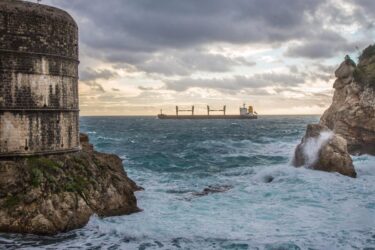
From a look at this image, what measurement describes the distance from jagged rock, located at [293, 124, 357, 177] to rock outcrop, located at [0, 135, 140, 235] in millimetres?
12929

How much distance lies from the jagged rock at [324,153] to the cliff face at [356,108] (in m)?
6.88

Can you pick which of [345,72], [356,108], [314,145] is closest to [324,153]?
[314,145]

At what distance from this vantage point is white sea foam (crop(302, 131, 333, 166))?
27.2m

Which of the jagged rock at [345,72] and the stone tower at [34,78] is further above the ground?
the jagged rock at [345,72]

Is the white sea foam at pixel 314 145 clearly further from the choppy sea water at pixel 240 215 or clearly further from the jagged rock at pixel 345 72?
the jagged rock at pixel 345 72

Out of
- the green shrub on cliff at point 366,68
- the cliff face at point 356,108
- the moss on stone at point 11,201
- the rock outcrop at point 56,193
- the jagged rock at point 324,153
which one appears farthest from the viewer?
the green shrub on cliff at point 366,68

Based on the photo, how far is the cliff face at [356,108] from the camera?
34125 millimetres

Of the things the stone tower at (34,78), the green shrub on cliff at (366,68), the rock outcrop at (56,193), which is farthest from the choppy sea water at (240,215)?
the green shrub on cliff at (366,68)

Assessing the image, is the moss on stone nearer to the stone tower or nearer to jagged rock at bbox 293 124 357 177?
the stone tower

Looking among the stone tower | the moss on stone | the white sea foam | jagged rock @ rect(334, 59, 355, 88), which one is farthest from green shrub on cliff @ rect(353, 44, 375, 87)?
the moss on stone

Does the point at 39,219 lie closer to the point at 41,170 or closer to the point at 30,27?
the point at 41,170

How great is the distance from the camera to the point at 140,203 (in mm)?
19938

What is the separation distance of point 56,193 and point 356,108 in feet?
86.3

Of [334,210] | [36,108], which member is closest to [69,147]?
[36,108]
